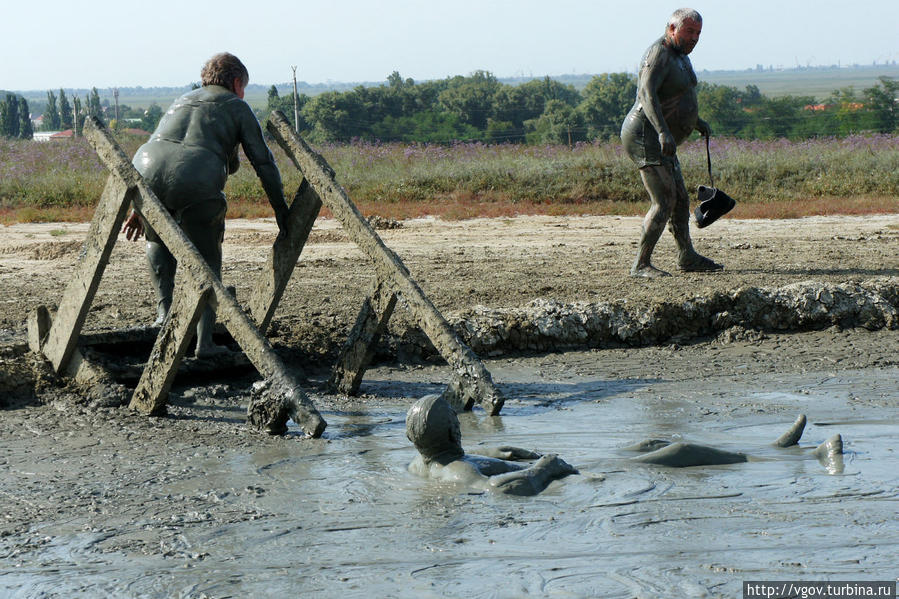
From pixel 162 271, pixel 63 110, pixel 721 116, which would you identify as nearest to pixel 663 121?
pixel 162 271

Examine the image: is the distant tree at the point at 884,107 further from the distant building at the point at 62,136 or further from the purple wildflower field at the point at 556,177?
the distant building at the point at 62,136

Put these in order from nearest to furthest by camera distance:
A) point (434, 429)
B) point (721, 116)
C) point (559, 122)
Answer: point (434, 429)
point (721, 116)
point (559, 122)

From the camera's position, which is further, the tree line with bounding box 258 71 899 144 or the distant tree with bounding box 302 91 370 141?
the distant tree with bounding box 302 91 370 141

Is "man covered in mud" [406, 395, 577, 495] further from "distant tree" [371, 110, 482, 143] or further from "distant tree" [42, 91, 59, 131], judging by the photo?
"distant tree" [42, 91, 59, 131]

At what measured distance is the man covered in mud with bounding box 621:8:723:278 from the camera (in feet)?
26.2

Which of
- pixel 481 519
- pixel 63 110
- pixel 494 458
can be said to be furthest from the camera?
pixel 63 110

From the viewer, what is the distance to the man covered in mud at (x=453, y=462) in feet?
13.8

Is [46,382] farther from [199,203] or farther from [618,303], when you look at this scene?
[618,303]

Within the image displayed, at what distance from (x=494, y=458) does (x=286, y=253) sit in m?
2.13

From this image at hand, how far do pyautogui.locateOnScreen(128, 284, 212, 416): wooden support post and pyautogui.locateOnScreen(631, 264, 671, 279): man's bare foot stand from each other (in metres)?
4.32

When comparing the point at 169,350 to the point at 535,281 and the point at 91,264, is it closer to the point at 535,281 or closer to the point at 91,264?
the point at 91,264

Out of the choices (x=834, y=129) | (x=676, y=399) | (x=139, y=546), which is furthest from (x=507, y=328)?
(x=834, y=129)

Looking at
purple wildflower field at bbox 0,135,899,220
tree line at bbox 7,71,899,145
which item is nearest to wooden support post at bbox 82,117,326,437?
purple wildflower field at bbox 0,135,899,220

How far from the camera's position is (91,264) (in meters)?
5.48
